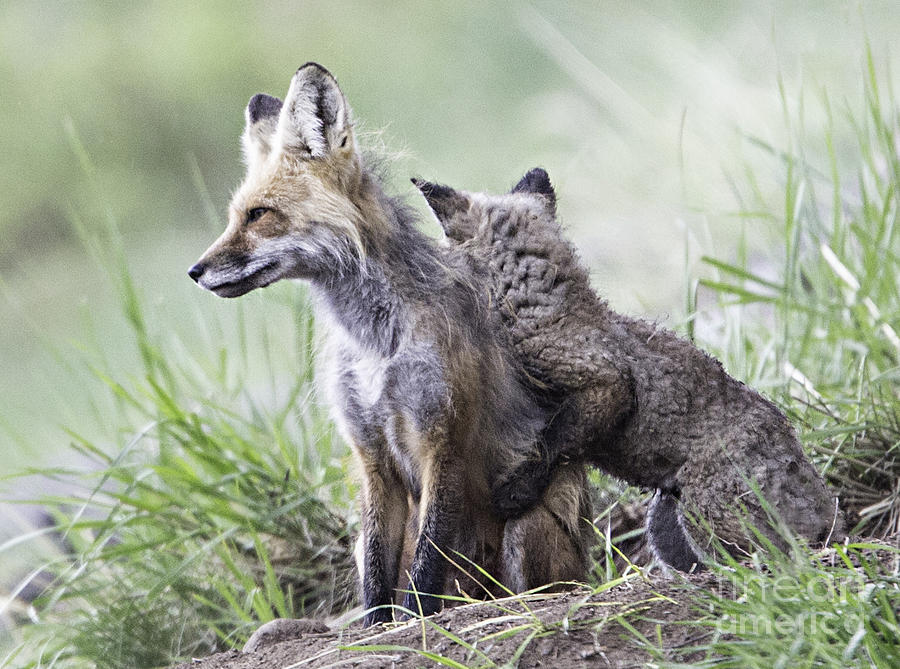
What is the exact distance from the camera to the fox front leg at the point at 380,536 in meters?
4.77

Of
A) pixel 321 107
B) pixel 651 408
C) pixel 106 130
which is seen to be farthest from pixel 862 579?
pixel 106 130

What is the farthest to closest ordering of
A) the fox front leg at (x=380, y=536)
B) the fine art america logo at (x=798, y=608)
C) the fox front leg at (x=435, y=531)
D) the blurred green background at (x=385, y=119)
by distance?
the blurred green background at (x=385, y=119), the fox front leg at (x=380, y=536), the fox front leg at (x=435, y=531), the fine art america logo at (x=798, y=608)

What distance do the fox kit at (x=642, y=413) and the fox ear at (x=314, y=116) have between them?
76 centimetres

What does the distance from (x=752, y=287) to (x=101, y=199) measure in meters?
5.04

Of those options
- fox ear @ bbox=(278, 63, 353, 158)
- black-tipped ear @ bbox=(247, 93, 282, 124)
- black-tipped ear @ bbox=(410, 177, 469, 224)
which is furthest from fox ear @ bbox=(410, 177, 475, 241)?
black-tipped ear @ bbox=(247, 93, 282, 124)

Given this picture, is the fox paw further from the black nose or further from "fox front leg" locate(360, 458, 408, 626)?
the black nose

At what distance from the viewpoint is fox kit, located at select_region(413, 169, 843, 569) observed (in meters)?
4.36

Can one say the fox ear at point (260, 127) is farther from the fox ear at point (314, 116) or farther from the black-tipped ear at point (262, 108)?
the fox ear at point (314, 116)

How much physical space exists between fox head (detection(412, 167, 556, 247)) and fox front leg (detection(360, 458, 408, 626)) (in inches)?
45.4

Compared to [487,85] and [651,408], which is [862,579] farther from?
[487,85]

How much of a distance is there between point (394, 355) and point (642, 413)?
1092 mm

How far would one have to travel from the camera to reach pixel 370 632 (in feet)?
13.4

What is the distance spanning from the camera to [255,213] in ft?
15.1

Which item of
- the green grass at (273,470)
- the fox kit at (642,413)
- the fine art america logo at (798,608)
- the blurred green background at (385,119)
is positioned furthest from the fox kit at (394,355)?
the fine art america logo at (798,608)
